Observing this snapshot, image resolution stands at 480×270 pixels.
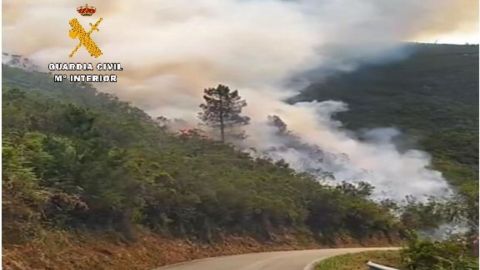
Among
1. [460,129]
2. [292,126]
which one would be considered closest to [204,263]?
[292,126]

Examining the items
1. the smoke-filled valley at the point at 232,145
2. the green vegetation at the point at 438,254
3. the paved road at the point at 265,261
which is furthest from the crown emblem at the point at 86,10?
the paved road at the point at 265,261

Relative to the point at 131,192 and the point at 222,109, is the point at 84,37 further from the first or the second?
the point at 131,192

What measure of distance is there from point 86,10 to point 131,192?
4.95 meters

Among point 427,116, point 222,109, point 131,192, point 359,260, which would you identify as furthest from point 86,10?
point 359,260

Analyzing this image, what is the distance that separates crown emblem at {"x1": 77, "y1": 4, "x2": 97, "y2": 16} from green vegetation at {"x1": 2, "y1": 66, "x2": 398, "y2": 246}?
35.4 inches

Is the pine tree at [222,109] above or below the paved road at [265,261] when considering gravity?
above

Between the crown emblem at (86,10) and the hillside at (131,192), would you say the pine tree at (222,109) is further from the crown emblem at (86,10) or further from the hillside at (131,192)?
the crown emblem at (86,10)

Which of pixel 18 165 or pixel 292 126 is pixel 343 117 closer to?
pixel 292 126

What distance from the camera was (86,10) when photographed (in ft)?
24.9

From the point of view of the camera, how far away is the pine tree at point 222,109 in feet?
30.3

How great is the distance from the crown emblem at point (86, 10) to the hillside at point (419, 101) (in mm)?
2950

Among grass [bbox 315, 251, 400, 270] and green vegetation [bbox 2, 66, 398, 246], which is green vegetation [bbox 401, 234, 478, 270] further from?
green vegetation [bbox 2, 66, 398, 246]

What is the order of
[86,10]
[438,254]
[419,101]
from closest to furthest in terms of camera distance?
[86,10] → [419,101] → [438,254]

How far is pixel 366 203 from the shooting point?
1002cm
